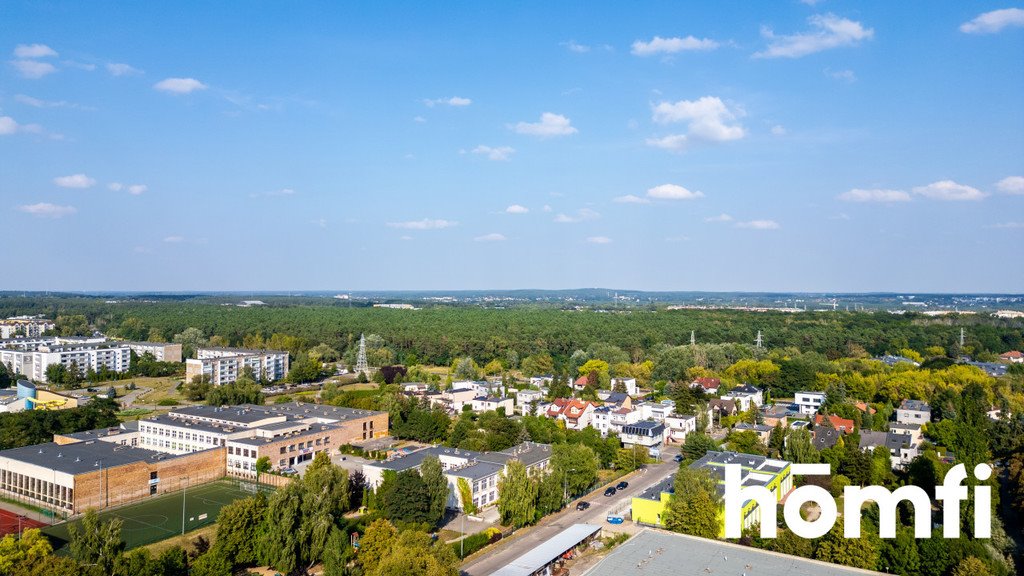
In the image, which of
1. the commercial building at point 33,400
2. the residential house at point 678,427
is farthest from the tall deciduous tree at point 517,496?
the commercial building at point 33,400

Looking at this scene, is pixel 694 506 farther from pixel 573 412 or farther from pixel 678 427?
pixel 573 412

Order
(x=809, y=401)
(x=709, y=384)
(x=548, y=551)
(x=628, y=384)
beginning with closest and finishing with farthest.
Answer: (x=548, y=551)
(x=809, y=401)
(x=709, y=384)
(x=628, y=384)

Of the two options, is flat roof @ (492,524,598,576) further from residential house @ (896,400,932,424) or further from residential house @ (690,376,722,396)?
residential house @ (690,376,722,396)

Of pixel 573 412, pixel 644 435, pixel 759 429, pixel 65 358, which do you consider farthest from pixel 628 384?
pixel 65 358

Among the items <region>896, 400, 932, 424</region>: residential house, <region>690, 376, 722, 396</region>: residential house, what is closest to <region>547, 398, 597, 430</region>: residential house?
<region>690, 376, 722, 396</region>: residential house

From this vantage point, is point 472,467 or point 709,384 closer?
point 472,467
